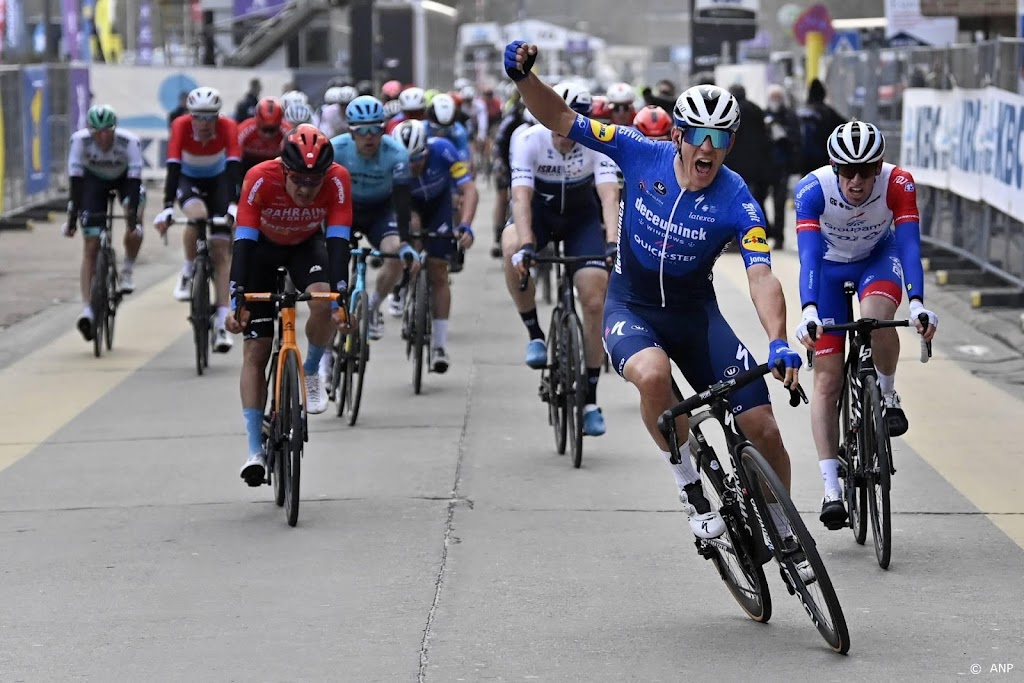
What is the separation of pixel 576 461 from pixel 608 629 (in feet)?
10.1

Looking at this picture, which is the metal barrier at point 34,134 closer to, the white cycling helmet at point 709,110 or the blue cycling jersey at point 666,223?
the blue cycling jersey at point 666,223

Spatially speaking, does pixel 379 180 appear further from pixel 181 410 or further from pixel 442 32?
pixel 442 32

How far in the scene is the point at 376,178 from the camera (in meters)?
11.3

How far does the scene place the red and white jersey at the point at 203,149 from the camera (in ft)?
44.8

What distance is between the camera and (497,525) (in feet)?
26.0

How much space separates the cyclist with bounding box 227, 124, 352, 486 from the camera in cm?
818

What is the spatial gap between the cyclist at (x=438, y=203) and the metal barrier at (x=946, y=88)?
200 inches

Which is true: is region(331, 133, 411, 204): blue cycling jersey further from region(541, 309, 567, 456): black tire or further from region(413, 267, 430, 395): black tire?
region(541, 309, 567, 456): black tire

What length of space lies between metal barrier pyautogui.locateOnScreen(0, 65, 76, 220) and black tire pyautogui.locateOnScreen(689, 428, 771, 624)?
1828cm

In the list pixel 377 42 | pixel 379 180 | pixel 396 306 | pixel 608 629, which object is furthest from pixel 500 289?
pixel 377 42

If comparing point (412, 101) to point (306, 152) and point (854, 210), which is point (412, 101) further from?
point (854, 210)

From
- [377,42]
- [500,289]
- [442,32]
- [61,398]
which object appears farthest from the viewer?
[442,32]

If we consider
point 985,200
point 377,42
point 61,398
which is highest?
point 377,42

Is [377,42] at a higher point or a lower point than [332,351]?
higher
